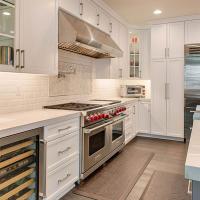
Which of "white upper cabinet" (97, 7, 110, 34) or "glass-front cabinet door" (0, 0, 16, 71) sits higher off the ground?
"white upper cabinet" (97, 7, 110, 34)

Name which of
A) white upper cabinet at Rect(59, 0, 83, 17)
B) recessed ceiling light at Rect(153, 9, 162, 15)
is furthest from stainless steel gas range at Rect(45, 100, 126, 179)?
recessed ceiling light at Rect(153, 9, 162, 15)

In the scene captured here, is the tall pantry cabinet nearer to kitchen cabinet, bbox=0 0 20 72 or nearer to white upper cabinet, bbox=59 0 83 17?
white upper cabinet, bbox=59 0 83 17

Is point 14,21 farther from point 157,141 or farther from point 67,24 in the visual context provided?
point 157,141

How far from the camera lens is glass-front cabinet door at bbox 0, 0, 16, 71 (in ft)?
6.30

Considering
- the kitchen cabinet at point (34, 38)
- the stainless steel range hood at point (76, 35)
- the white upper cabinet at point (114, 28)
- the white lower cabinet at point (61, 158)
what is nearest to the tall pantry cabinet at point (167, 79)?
the white upper cabinet at point (114, 28)

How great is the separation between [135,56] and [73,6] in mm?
2775

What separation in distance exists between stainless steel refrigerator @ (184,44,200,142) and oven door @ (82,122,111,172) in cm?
223

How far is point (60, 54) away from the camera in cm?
316

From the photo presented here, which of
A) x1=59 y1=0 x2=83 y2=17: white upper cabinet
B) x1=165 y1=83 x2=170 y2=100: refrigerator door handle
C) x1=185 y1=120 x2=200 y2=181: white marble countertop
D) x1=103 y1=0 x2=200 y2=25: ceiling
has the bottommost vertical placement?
x1=185 y1=120 x2=200 y2=181: white marble countertop

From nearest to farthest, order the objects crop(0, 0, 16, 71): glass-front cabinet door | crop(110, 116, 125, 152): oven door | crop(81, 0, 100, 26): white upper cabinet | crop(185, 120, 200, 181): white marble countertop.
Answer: crop(185, 120, 200, 181): white marble countertop, crop(0, 0, 16, 71): glass-front cabinet door, crop(81, 0, 100, 26): white upper cabinet, crop(110, 116, 125, 152): oven door

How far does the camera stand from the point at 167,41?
4789 mm

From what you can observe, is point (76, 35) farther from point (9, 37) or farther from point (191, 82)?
point (191, 82)

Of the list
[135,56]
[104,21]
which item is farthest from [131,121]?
[104,21]

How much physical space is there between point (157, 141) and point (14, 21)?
3.86m
